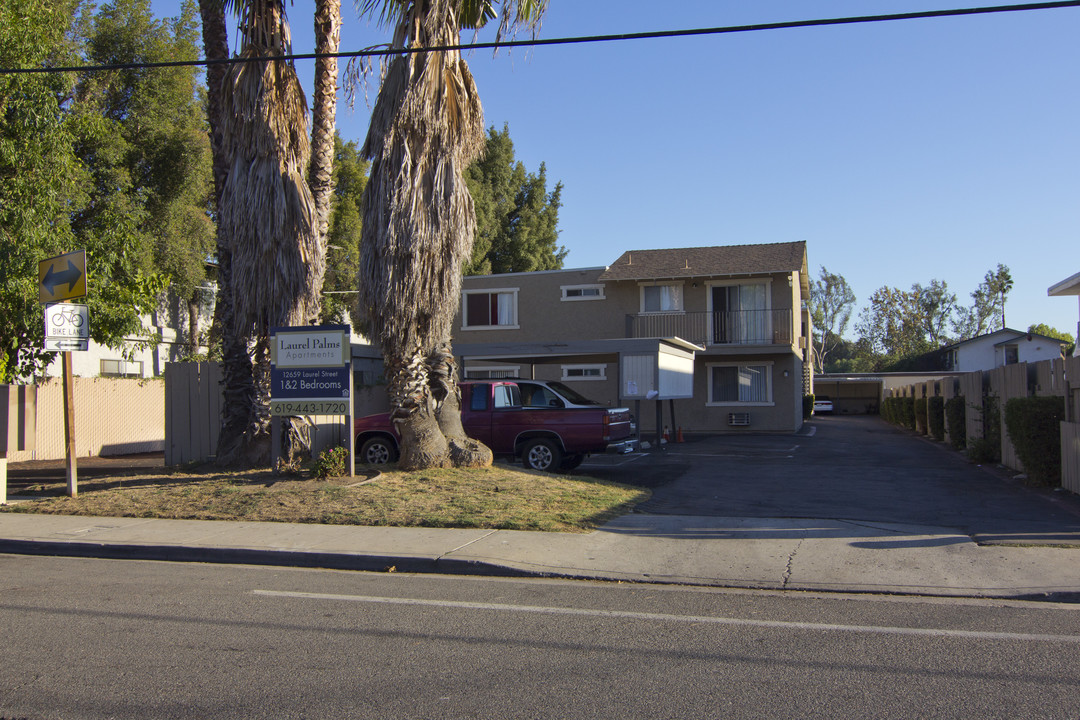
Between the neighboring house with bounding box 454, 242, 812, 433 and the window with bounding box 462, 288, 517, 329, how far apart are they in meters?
0.04

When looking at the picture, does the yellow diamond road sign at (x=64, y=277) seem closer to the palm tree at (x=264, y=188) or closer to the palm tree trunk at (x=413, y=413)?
the palm tree at (x=264, y=188)

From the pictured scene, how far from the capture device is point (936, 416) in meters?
24.5

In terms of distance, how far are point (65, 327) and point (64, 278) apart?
0.72m

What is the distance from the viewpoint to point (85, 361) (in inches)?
946

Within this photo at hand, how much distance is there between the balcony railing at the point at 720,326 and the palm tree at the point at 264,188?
16.6 m

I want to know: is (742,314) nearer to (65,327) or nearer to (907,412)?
(907,412)

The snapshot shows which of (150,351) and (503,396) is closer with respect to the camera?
(503,396)

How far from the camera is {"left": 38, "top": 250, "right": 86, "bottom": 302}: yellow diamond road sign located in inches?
459

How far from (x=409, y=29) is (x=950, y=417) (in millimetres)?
16301

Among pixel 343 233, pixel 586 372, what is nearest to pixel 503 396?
pixel 586 372

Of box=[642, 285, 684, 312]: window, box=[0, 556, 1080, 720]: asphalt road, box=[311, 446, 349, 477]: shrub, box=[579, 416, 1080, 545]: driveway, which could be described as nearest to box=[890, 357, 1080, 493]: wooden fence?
box=[579, 416, 1080, 545]: driveway

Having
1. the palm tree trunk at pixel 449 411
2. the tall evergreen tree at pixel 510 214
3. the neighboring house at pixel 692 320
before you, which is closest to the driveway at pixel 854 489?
the palm tree trunk at pixel 449 411

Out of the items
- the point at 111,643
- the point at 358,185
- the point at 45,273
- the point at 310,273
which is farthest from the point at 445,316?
the point at 358,185

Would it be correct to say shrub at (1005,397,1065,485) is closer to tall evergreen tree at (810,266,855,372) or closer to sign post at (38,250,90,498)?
sign post at (38,250,90,498)
